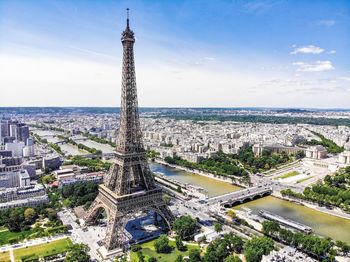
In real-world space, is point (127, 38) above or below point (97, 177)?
above

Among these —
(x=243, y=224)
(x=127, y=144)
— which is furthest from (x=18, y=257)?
(x=243, y=224)

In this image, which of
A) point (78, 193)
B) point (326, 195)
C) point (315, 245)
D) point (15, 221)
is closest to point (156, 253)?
point (315, 245)

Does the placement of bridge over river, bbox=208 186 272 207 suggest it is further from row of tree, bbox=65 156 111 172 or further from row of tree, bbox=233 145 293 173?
row of tree, bbox=65 156 111 172

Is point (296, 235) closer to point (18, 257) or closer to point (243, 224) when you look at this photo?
point (243, 224)

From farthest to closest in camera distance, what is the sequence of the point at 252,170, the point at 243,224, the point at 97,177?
the point at 252,170, the point at 97,177, the point at 243,224

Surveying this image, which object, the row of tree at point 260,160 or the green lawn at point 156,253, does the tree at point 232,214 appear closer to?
the green lawn at point 156,253

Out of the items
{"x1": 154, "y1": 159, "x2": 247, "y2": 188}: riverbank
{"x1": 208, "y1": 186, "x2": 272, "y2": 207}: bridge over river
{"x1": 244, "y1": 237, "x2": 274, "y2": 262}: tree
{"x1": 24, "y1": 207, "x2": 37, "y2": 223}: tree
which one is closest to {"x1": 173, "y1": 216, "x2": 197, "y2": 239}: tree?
{"x1": 244, "y1": 237, "x2": 274, "y2": 262}: tree
